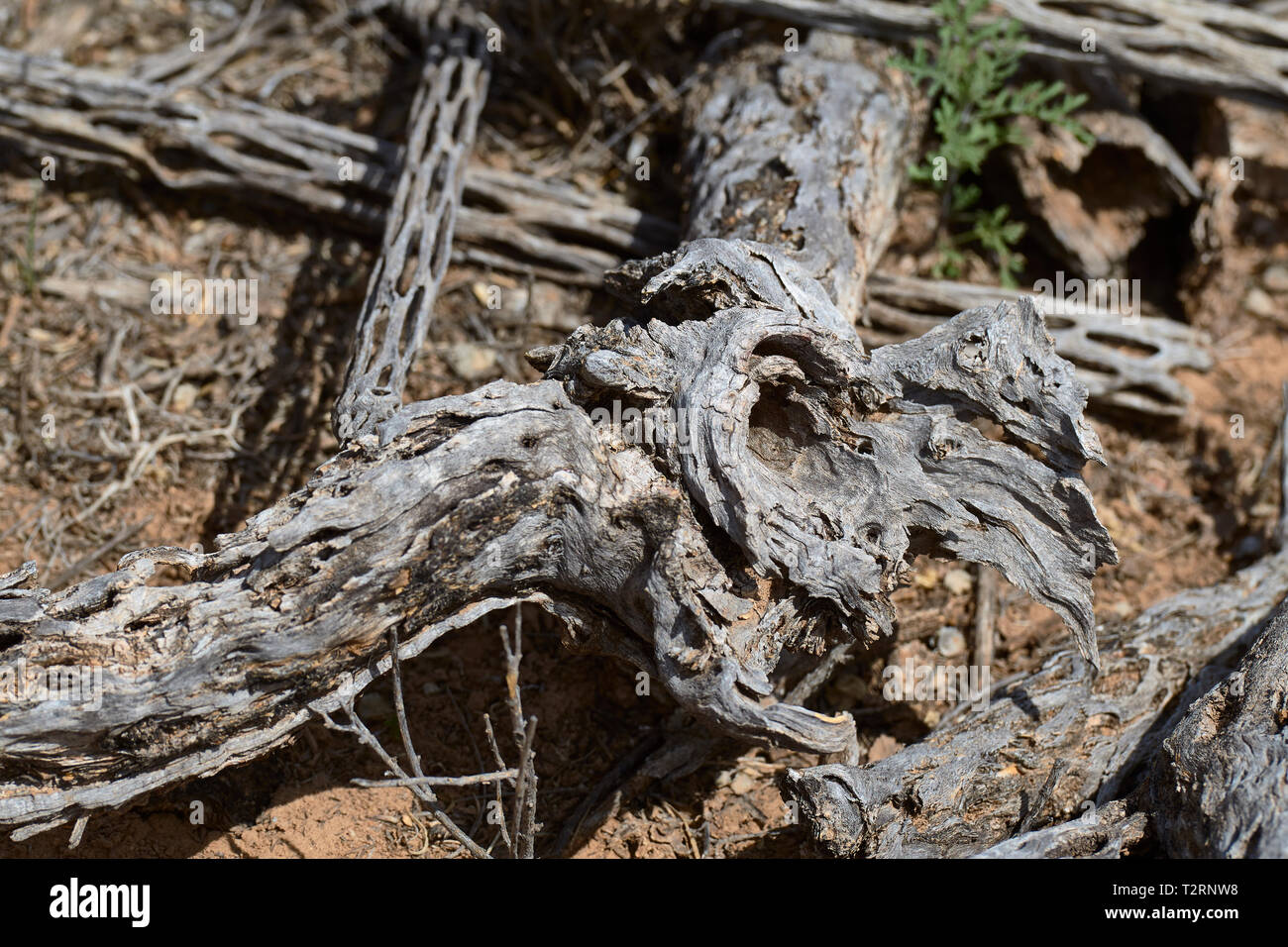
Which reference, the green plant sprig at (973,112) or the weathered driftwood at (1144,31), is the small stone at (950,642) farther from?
the weathered driftwood at (1144,31)

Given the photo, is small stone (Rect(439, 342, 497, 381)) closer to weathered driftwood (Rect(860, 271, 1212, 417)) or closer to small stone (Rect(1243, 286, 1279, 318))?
weathered driftwood (Rect(860, 271, 1212, 417))

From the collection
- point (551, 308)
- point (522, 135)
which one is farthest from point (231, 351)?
point (522, 135)

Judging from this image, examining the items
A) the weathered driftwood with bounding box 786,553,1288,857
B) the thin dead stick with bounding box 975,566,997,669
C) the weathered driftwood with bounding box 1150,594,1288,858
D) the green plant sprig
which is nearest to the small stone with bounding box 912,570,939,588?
the thin dead stick with bounding box 975,566,997,669

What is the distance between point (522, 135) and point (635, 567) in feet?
10.3

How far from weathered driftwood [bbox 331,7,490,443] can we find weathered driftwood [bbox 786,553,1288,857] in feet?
5.83

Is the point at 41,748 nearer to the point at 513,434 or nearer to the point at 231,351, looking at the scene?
the point at 513,434

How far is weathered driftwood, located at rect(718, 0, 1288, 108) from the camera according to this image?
470cm

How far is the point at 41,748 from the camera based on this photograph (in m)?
2.64

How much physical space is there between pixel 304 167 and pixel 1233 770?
169 inches

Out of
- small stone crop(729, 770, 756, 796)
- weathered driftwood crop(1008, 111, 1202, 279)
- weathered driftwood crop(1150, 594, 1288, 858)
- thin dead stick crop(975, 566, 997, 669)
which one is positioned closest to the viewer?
weathered driftwood crop(1150, 594, 1288, 858)

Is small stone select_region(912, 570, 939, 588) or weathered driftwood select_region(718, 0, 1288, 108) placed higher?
weathered driftwood select_region(718, 0, 1288, 108)

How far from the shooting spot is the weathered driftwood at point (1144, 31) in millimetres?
4699

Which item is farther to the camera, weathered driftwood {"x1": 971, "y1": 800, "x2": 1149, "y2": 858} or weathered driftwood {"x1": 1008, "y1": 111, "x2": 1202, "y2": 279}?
weathered driftwood {"x1": 1008, "y1": 111, "x2": 1202, "y2": 279}

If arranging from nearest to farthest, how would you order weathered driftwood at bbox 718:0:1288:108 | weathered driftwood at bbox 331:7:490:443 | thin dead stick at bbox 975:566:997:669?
weathered driftwood at bbox 331:7:490:443
thin dead stick at bbox 975:566:997:669
weathered driftwood at bbox 718:0:1288:108
